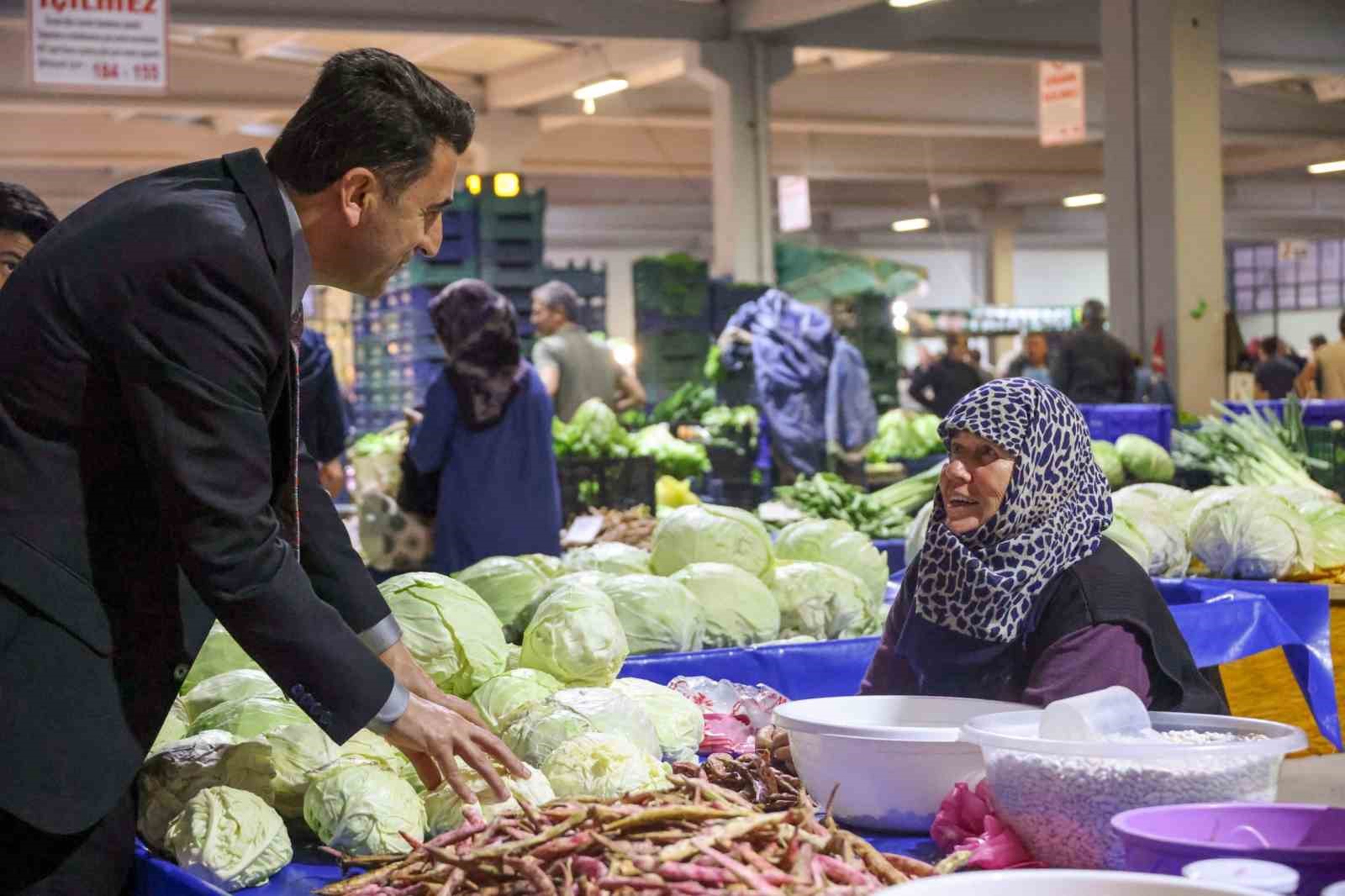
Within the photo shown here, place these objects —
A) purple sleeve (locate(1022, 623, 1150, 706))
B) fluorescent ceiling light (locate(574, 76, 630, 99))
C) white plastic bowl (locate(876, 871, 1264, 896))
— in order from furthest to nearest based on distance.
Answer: fluorescent ceiling light (locate(574, 76, 630, 99)) < purple sleeve (locate(1022, 623, 1150, 706)) < white plastic bowl (locate(876, 871, 1264, 896))

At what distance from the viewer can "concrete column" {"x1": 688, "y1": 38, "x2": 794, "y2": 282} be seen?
42.7ft

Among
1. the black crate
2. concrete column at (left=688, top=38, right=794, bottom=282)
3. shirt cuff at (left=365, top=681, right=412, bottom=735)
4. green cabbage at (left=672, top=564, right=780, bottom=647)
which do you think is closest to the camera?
shirt cuff at (left=365, top=681, right=412, bottom=735)

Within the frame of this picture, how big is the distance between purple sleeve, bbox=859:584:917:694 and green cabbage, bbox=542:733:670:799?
0.66 meters

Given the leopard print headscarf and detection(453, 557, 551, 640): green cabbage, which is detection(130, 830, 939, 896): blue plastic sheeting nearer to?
the leopard print headscarf

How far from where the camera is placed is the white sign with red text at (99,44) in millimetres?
9227

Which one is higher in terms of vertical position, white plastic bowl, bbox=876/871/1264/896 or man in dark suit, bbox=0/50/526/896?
man in dark suit, bbox=0/50/526/896

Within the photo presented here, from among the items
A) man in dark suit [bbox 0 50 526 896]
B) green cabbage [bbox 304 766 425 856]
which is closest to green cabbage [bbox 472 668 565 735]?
green cabbage [bbox 304 766 425 856]

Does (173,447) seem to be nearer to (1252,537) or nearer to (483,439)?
(1252,537)

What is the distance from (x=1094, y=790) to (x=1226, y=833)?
0.54ft

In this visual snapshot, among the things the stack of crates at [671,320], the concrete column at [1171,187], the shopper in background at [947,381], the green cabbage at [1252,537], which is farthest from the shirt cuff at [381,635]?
the shopper in background at [947,381]

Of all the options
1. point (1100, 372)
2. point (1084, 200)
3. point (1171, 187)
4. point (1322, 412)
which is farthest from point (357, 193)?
point (1084, 200)

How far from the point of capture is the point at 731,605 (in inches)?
145

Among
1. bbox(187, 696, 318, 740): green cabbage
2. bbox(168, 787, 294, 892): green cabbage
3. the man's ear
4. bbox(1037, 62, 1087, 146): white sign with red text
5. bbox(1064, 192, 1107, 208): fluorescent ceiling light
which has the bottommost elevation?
bbox(168, 787, 294, 892): green cabbage

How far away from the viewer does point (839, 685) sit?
12.0 feet
